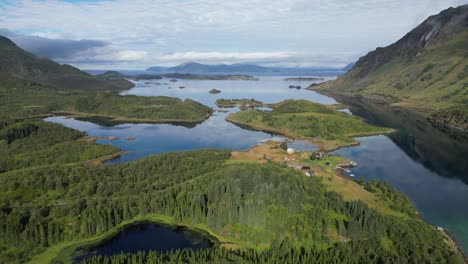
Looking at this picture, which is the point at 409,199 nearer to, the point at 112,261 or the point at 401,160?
the point at 401,160

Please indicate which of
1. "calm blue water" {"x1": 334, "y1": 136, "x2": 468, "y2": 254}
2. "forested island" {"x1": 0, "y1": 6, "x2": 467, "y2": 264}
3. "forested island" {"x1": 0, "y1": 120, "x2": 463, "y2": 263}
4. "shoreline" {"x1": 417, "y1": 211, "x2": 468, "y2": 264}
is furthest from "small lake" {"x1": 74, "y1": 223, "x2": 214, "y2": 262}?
"calm blue water" {"x1": 334, "y1": 136, "x2": 468, "y2": 254}

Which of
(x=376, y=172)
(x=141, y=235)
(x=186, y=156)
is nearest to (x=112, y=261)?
(x=141, y=235)

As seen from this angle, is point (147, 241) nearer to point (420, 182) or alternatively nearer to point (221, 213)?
point (221, 213)

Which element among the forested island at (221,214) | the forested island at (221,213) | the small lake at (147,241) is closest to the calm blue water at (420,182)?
the forested island at (221,214)

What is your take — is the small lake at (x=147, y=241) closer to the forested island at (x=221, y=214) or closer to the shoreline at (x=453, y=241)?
the forested island at (x=221, y=214)

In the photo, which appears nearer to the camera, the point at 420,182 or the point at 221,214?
the point at 221,214

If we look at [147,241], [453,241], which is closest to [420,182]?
[453,241]
